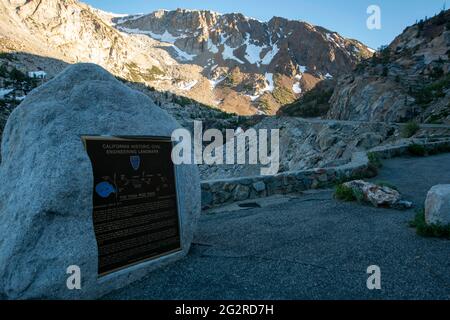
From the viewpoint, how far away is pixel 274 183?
8.59 metres

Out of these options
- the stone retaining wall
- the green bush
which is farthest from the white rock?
the stone retaining wall

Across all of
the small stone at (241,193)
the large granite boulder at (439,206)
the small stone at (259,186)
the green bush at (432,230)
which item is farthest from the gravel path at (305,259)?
the small stone at (259,186)

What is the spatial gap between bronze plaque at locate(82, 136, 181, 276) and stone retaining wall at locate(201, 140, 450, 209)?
132 inches

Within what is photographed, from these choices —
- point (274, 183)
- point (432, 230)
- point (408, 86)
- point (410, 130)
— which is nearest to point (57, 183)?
point (432, 230)

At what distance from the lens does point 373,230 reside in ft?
17.7

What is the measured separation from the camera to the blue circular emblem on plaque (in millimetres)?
3656

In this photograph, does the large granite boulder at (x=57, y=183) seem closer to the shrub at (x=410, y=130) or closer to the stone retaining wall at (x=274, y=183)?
the stone retaining wall at (x=274, y=183)

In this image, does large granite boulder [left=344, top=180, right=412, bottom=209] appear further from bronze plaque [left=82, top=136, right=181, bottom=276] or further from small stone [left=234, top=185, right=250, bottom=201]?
bronze plaque [left=82, top=136, right=181, bottom=276]

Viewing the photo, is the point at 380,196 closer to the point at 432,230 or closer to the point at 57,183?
the point at 432,230

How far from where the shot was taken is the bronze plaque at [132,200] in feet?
12.0
